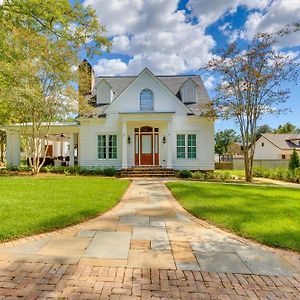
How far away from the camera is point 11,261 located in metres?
3.36

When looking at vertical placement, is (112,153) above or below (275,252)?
above

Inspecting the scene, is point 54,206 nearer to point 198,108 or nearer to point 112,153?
point 112,153

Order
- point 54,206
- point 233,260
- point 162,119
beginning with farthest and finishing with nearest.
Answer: point 162,119 < point 54,206 < point 233,260

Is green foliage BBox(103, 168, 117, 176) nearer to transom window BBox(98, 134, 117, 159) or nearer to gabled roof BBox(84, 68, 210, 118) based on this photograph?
transom window BBox(98, 134, 117, 159)

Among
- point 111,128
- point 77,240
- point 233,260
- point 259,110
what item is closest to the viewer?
point 233,260

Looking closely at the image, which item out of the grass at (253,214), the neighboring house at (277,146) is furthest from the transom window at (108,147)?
Result: the neighboring house at (277,146)

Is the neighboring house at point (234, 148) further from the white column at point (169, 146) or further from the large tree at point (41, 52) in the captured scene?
the large tree at point (41, 52)

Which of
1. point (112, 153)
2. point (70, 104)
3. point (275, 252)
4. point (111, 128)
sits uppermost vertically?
point (70, 104)

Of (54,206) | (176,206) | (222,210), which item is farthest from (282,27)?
(54,206)

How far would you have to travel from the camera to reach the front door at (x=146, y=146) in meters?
17.3

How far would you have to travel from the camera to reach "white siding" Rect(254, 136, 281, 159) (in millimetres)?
42228

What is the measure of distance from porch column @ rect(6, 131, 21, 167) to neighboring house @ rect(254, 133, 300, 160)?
3879cm

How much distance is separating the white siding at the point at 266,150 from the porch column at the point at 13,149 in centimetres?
3900

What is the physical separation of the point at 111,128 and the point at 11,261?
14307 millimetres
